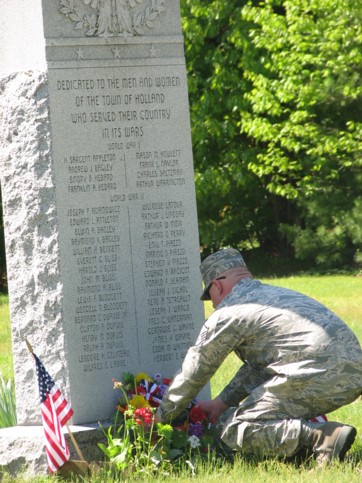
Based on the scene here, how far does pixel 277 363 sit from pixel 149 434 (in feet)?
2.77

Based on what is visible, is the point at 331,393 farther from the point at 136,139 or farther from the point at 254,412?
the point at 136,139

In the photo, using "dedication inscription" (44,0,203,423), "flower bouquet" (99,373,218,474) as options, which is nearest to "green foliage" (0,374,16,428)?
"dedication inscription" (44,0,203,423)

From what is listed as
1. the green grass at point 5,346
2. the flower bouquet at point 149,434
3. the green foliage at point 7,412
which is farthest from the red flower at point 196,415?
the green grass at point 5,346

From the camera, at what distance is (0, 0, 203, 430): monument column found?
19.3ft

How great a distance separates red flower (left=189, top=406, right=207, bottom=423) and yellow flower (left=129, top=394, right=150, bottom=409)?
0.29 m

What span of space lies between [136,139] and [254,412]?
190 centimetres

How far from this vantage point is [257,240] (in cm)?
2328

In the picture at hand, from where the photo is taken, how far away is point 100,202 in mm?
6047

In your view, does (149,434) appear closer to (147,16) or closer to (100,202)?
(100,202)

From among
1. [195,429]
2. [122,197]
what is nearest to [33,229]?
[122,197]

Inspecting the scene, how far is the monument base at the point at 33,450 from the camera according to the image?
568 centimetres

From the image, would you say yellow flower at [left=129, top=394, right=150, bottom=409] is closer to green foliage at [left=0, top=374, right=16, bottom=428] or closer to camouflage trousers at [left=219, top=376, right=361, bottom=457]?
camouflage trousers at [left=219, top=376, right=361, bottom=457]

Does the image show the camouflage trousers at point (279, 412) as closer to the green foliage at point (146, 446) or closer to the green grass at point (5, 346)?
the green foliage at point (146, 446)

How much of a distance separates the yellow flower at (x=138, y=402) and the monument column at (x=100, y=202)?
311 mm
